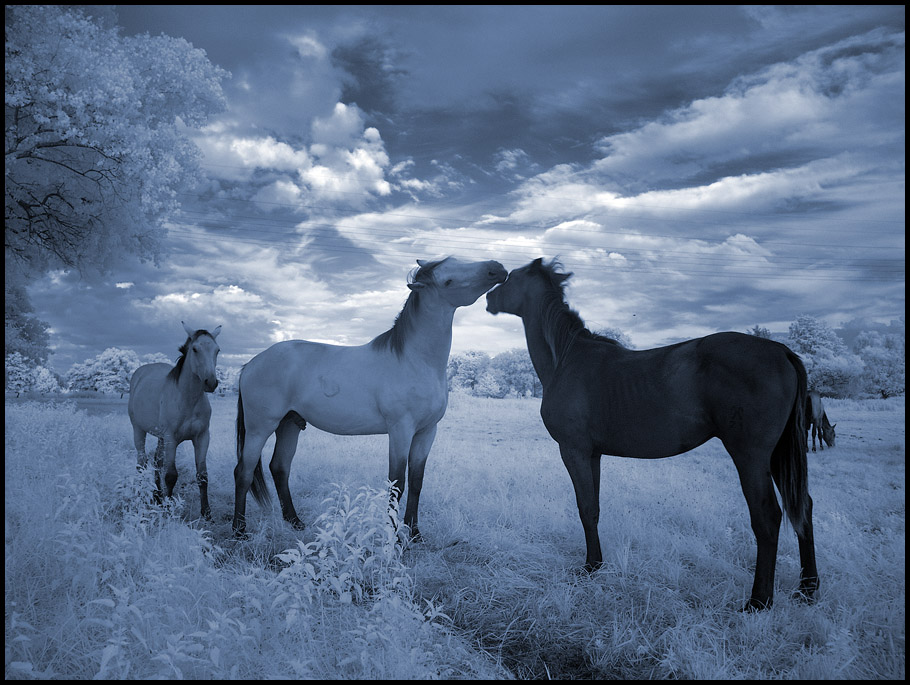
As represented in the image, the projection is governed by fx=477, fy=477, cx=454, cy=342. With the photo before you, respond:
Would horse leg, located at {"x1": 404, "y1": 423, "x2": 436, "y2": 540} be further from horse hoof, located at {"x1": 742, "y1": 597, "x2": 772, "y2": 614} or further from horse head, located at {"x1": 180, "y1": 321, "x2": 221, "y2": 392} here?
horse hoof, located at {"x1": 742, "y1": 597, "x2": 772, "y2": 614}

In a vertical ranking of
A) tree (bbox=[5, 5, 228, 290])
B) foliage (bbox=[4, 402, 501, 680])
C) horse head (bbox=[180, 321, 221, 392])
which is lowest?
foliage (bbox=[4, 402, 501, 680])

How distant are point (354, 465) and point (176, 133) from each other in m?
6.92

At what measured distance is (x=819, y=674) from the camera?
2678 mm

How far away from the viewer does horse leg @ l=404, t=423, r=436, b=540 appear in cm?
513

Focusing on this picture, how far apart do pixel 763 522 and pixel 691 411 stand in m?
0.91

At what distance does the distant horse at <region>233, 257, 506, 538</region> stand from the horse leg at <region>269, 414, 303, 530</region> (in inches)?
1.1

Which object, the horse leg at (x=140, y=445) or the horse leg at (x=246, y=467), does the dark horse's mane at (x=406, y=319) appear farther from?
the horse leg at (x=140, y=445)

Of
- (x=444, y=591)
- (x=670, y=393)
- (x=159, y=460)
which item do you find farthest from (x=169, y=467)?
(x=670, y=393)

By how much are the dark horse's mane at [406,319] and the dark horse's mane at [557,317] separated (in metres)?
1.15

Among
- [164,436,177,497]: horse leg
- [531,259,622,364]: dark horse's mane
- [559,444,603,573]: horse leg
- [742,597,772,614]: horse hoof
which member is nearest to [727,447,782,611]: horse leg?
[742,597,772,614]: horse hoof

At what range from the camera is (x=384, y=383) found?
5324 millimetres

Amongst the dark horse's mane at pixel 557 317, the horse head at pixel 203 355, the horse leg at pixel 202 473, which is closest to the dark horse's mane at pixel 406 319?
the dark horse's mane at pixel 557 317

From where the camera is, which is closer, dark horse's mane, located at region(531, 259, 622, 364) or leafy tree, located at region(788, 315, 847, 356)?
dark horse's mane, located at region(531, 259, 622, 364)

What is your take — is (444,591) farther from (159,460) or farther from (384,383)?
(159,460)
